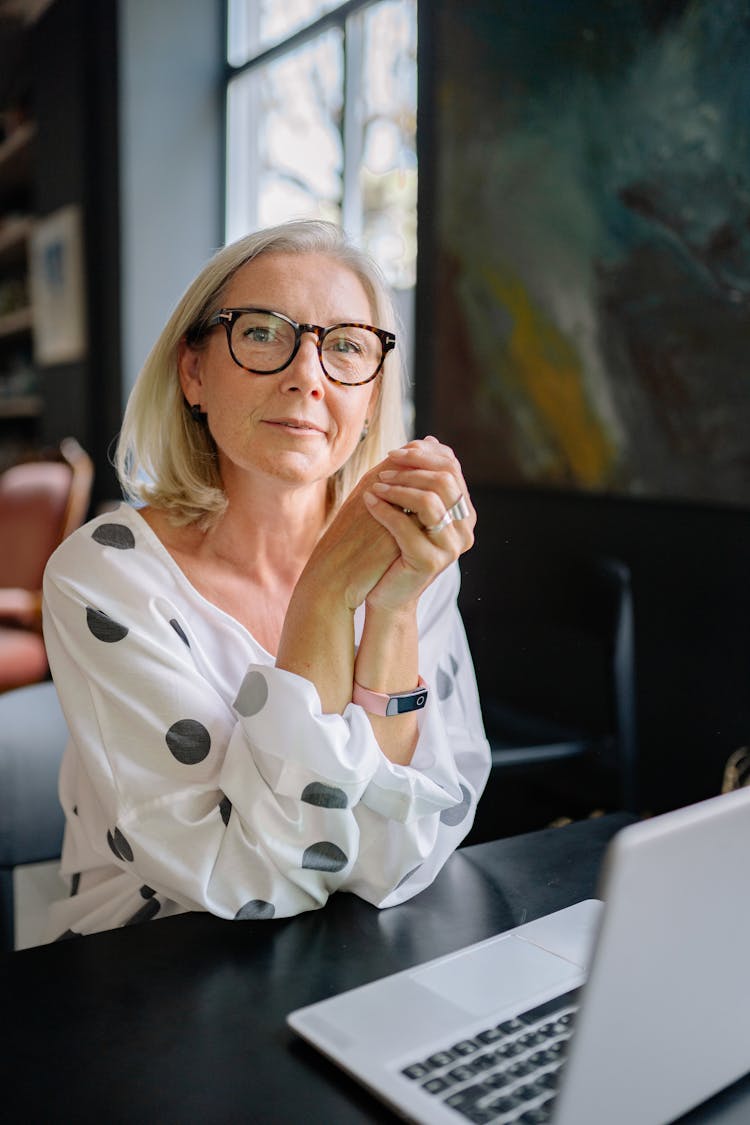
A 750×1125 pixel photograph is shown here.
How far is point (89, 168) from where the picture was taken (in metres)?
3.98

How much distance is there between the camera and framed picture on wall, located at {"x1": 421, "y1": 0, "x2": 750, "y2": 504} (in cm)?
160

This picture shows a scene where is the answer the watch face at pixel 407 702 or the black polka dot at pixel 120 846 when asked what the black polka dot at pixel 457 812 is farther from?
the black polka dot at pixel 120 846

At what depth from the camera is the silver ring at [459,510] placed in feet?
2.61

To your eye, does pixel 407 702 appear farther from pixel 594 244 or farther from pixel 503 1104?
pixel 594 244

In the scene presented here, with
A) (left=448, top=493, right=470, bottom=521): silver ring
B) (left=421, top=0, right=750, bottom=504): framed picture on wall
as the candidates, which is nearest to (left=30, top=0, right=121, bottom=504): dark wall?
(left=421, top=0, right=750, bottom=504): framed picture on wall

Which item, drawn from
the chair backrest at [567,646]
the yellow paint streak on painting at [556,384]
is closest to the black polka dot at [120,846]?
the chair backrest at [567,646]

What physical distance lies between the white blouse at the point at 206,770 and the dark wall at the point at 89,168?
3.21 m

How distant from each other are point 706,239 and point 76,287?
316cm

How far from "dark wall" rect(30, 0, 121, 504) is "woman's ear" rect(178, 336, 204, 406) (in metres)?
3.08

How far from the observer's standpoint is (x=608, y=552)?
6.29ft

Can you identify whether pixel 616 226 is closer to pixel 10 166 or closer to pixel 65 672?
pixel 65 672

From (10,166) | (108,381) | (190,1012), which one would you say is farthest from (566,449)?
(10,166)

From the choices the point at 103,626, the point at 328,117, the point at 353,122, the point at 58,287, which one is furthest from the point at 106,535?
the point at 58,287

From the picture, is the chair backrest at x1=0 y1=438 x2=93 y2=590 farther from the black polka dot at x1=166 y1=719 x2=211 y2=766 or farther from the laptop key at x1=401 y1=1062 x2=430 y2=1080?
the laptop key at x1=401 y1=1062 x2=430 y2=1080
